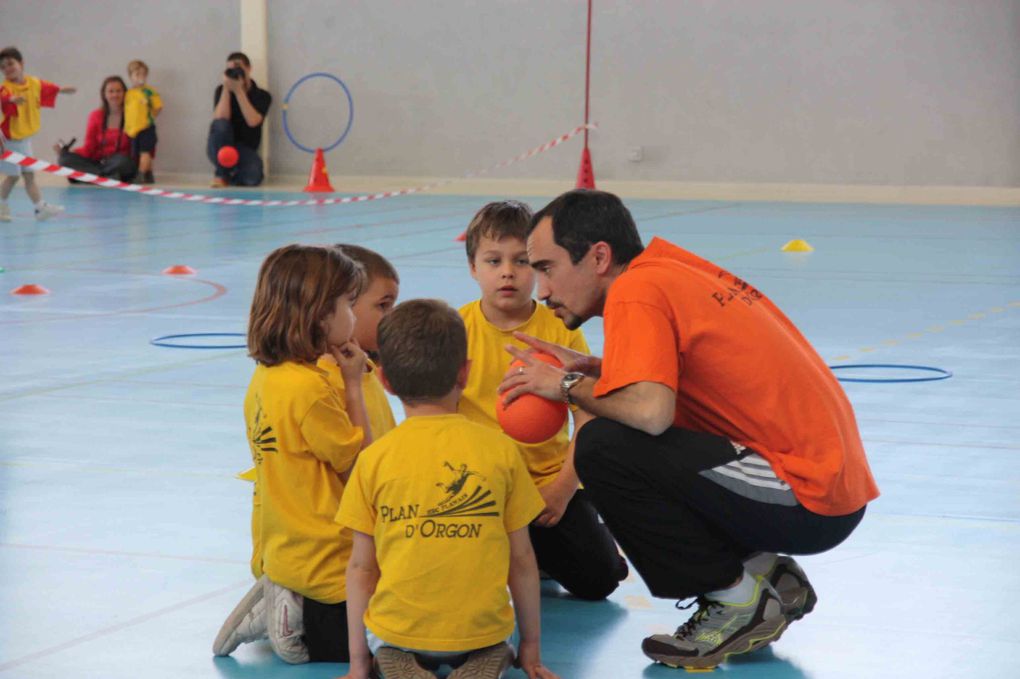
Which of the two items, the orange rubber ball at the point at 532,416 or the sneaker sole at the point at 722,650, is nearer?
the sneaker sole at the point at 722,650

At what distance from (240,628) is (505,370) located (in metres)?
1.06

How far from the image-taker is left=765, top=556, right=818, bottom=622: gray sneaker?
3604mm

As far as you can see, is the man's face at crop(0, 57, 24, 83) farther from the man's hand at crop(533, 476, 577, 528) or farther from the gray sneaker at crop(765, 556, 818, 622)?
the gray sneaker at crop(765, 556, 818, 622)

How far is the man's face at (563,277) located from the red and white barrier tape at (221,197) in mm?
10535

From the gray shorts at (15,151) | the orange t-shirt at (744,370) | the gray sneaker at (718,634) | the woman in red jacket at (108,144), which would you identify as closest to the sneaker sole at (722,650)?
the gray sneaker at (718,634)

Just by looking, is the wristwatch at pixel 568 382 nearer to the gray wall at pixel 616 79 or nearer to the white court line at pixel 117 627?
the white court line at pixel 117 627

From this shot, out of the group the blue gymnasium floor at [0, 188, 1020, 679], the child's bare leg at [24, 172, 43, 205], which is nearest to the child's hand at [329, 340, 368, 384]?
the blue gymnasium floor at [0, 188, 1020, 679]

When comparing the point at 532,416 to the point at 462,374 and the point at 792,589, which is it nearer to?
the point at 462,374

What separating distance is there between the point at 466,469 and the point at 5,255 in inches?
401

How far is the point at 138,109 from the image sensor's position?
72.7ft

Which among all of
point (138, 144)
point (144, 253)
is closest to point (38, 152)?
point (138, 144)

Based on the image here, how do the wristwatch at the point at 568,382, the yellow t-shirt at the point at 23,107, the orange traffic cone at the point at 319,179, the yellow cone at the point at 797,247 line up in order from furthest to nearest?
1. the orange traffic cone at the point at 319,179
2. the yellow t-shirt at the point at 23,107
3. the yellow cone at the point at 797,247
4. the wristwatch at the point at 568,382

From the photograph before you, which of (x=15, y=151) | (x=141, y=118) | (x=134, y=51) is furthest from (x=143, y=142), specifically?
(x=15, y=151)

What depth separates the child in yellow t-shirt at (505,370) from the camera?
155 inches
